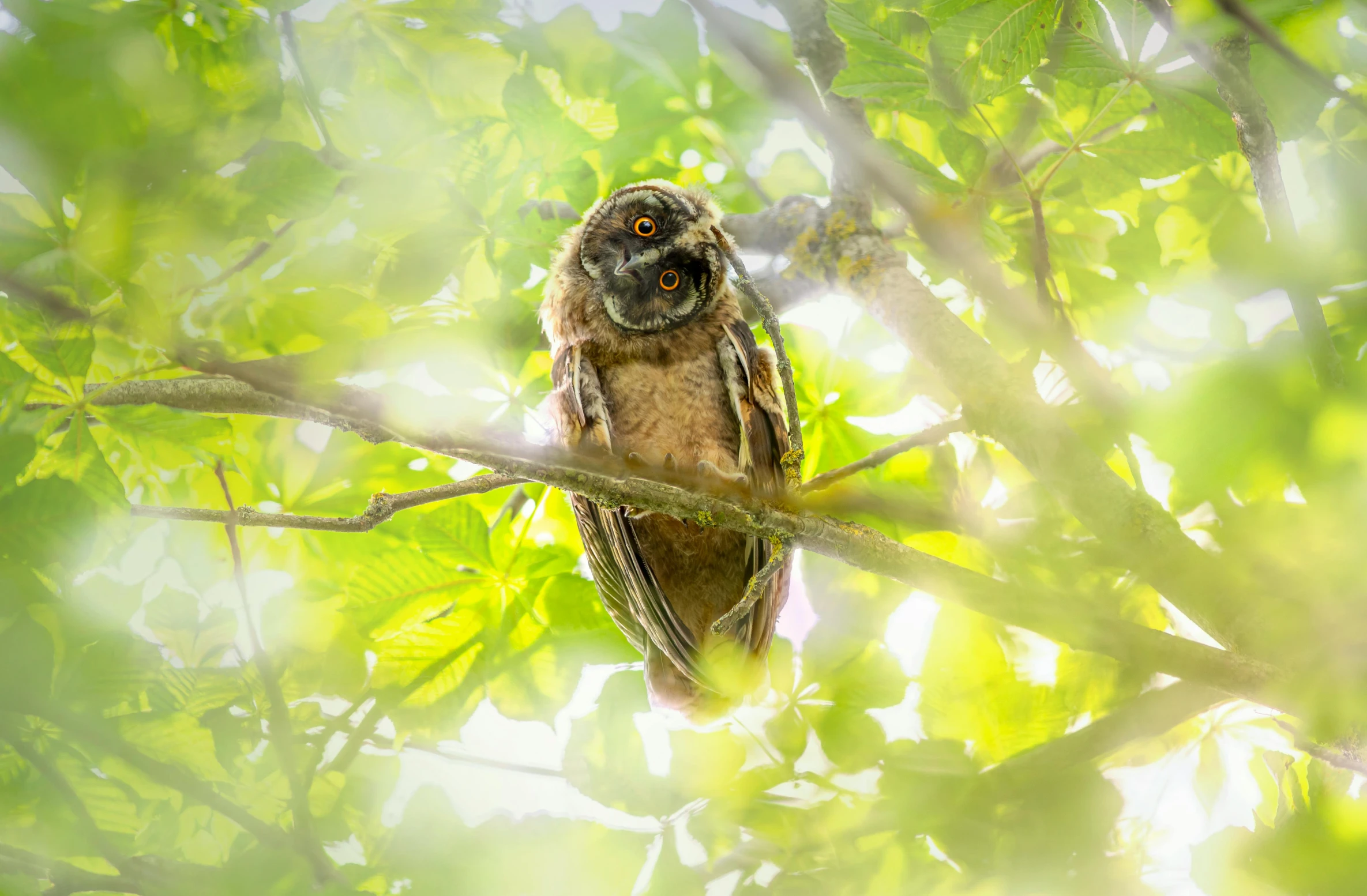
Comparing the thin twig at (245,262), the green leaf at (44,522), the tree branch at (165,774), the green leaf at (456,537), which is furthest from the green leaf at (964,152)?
the tree branch at (165,774)

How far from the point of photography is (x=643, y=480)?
1.89 m

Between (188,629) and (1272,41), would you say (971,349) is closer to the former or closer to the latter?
(1272,41)

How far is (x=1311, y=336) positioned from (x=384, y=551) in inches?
107

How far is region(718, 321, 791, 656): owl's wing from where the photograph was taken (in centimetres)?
315

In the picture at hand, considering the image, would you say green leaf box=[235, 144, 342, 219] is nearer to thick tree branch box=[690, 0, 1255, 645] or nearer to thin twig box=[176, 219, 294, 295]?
thin twig box=[176, 219, 294, 295]

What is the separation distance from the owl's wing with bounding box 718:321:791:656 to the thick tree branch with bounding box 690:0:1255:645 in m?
0.47

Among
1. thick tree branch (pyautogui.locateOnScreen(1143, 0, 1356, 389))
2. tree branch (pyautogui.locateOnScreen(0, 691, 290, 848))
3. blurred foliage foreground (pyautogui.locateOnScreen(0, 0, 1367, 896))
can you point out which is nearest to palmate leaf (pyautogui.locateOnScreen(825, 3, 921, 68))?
blurred foliage foreground (pyautogui.locateOnScreen(0, 0, 1367, 896))

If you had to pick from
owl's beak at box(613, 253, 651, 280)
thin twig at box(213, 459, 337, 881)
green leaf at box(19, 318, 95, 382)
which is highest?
green leaf at box(19, 318, 95, 382)

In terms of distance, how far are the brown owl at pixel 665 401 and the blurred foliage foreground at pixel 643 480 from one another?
167mm

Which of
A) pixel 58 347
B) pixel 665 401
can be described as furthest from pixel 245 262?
pixel 665 401

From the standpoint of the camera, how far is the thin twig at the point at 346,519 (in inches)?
78.9

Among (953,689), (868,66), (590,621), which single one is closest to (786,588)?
(590,621)

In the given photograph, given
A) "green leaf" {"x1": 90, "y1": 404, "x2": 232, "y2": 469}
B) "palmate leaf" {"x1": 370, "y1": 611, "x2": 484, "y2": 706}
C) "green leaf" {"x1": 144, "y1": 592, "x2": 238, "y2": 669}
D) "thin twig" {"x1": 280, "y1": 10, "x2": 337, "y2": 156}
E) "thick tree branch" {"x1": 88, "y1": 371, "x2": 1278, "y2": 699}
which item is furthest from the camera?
"palmate leaf" {"x1": 370, "y1": 611, "x2": 484, "y2": 706}

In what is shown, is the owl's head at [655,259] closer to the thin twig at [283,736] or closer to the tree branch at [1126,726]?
the thin twig at [283,736]
